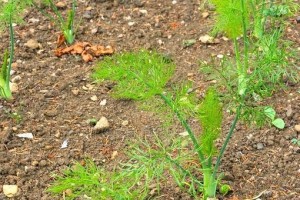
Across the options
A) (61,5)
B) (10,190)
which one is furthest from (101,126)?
(61,5)

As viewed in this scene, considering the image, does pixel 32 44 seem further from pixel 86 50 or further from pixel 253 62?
pixel 253 62

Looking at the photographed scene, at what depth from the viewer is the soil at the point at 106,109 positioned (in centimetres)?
289

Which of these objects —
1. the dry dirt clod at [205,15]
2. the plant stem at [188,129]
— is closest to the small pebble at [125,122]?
the plant stem at [188,129]

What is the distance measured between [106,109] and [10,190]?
0.73 m

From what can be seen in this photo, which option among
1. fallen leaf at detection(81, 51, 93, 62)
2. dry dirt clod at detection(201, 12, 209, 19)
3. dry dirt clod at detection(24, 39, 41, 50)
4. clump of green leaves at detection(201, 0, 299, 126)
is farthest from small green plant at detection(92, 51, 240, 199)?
dry dirt clod at detection(201, 12, 209, 19)

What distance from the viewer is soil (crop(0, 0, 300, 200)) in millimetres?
2887

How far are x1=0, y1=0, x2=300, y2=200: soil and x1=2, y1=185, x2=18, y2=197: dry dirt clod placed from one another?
0.07 ft

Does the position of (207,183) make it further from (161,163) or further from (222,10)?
(222,10)

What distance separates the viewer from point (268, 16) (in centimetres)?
376

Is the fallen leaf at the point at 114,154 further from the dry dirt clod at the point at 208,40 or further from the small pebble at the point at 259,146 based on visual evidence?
the dry dirt clod at the point at 208,40

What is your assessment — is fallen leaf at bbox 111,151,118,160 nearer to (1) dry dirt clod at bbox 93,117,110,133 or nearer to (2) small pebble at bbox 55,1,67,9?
(1) dry dirt clod at bbox 93,117,110,133

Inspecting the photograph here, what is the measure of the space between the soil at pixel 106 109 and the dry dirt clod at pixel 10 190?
2 cm

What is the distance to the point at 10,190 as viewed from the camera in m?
2.85

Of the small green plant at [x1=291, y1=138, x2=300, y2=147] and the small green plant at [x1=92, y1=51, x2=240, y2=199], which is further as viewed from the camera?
the small green plant at [x1=291, y1=138, x2=300, y2=147]
